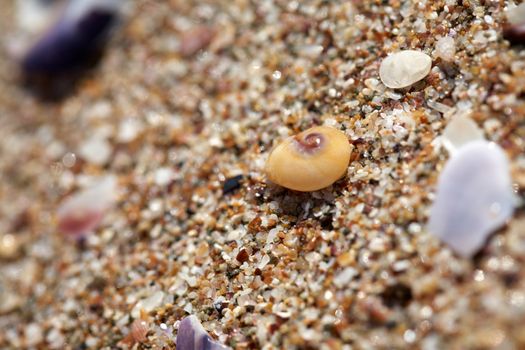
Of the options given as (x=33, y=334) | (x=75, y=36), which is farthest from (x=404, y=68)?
(x=75, y=36)

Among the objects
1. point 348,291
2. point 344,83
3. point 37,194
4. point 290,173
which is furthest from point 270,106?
point 37,194

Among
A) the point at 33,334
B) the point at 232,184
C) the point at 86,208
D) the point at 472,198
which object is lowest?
the point at 33,334

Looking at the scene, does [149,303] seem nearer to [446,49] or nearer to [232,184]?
[232,184]

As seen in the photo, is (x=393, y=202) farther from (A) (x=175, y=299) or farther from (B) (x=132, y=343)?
(B) (x=132, y=343)

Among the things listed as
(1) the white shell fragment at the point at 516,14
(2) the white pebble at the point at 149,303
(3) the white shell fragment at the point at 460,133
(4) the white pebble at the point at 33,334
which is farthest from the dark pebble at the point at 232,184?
(1) the white shell fragment at the point at 516,14

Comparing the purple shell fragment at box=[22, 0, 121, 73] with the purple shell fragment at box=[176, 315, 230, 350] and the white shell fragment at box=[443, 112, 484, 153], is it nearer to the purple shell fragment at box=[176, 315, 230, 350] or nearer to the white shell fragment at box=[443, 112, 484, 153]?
the purple shell fragment at box=[176, 315, 230, 350]

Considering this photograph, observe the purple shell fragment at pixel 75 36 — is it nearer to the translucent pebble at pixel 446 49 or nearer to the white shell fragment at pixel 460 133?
the translucent pebble at pixel 446 49
